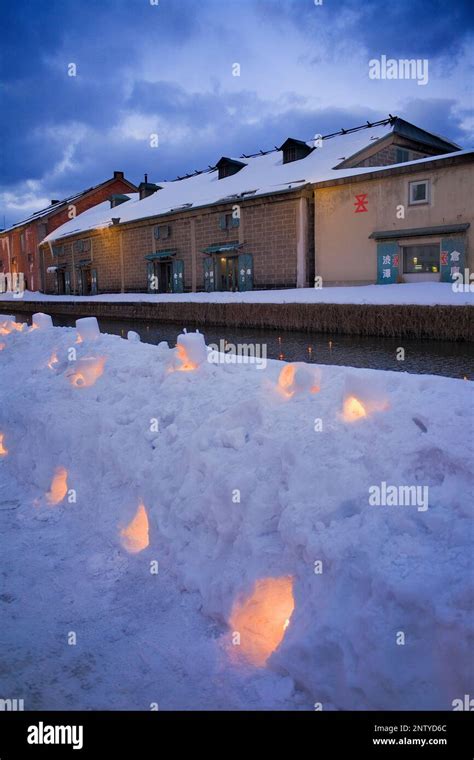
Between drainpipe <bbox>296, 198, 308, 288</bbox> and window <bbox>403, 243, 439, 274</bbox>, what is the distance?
4845 millimetres

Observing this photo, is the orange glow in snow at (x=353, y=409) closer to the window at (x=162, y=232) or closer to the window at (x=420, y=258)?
the window at (x=420, y=258)

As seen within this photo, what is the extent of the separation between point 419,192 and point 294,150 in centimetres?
1073

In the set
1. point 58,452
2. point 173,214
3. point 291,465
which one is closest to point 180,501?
point 291,465

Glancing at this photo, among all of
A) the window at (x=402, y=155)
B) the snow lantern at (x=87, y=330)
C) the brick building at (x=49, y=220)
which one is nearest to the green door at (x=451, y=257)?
the window at (x=402, y=155)

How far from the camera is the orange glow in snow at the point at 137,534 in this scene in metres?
5.31

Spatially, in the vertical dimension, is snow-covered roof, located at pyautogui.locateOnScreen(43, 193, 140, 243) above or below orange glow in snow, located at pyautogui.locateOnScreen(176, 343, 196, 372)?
above

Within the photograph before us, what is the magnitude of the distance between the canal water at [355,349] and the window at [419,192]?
25.1 feet

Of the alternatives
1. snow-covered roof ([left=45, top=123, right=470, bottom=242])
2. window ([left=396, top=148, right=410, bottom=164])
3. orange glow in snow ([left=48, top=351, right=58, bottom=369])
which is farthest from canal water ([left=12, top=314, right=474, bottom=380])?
window ([left=396, top=148, right=410, bottom=164])

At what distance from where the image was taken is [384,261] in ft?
71.4

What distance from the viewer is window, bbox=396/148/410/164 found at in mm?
26828

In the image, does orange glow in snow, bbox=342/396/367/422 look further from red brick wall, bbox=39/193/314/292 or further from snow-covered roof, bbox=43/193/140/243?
snow-covered roof, bbox=43/193/140/243

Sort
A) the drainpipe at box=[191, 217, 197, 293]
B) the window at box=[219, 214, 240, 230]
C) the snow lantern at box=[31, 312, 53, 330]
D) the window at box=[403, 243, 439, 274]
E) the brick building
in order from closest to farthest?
the snow lantern at box=[31, 312, 53, 330] < the window at box=[403, 243, 439, 274] < the window at box=[219, 214, 240, 230] < the drainpipe at box=[191, 217, 197, 293] < the brick building
